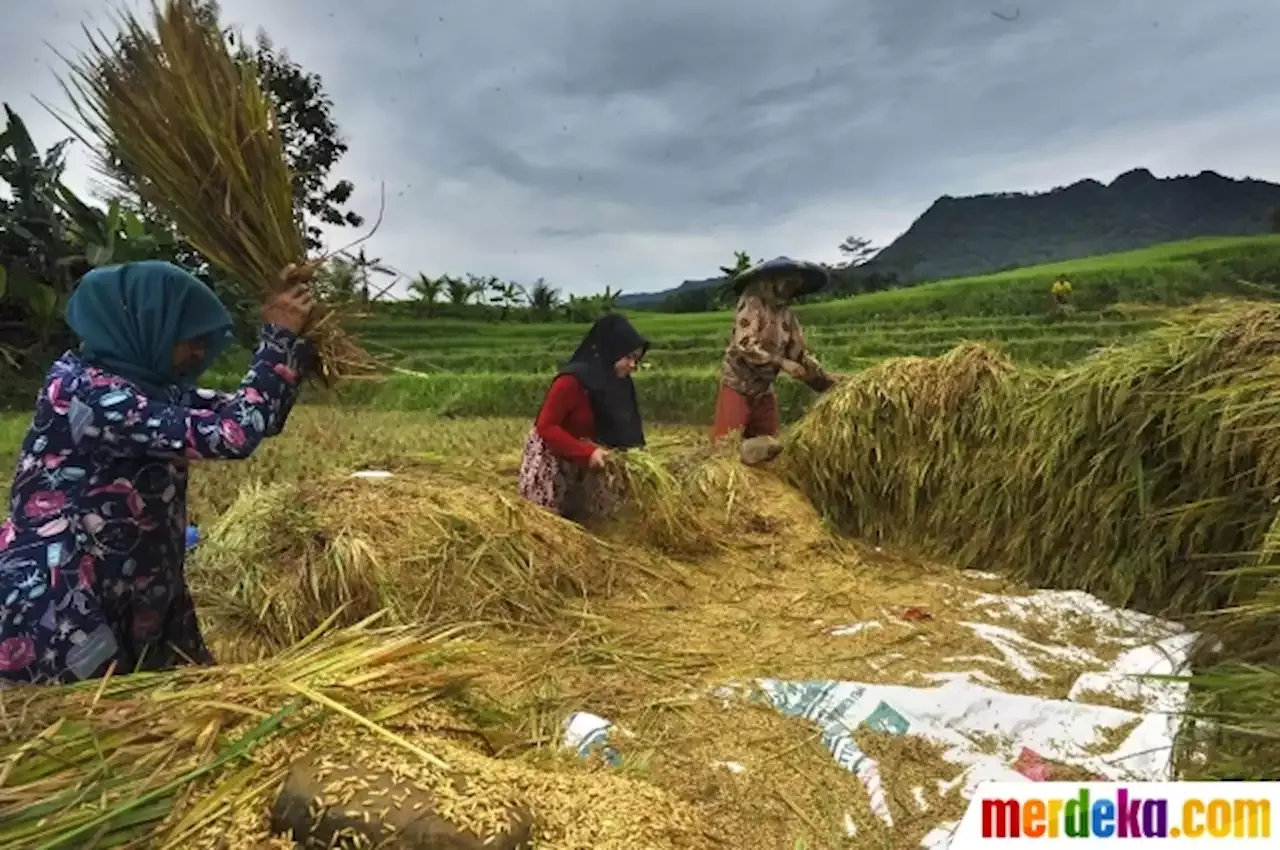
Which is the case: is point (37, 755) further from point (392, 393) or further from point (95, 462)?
point (392, 393)

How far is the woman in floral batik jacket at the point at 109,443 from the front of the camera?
77.2 inches

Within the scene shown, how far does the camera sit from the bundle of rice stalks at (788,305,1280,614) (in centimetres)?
305

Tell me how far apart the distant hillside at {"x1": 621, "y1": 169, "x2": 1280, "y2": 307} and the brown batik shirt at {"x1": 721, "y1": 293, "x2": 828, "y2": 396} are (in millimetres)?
6705

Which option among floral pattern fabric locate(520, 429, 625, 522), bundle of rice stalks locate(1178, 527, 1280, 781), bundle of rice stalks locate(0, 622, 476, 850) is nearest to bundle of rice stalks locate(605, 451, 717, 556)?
floral pattern fabric locate(520, 429, 625, 522)

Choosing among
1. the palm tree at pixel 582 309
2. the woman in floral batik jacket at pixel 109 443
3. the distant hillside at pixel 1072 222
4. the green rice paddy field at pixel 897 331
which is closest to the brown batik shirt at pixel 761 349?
the green rice paddy field at pixel 897 331

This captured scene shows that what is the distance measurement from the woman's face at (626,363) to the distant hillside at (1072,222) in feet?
26.3

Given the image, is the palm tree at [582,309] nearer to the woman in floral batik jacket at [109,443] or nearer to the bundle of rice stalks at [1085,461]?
the bundle of rice stalks at [1085,461]

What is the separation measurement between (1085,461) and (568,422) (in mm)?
2121

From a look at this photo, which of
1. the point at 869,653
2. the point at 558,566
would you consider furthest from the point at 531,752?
the point at 558,566

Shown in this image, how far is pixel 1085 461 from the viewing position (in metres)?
3.74

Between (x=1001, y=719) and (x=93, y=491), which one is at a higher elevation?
(x=93, y=491)

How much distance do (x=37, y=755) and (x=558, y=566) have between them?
2.42 meters

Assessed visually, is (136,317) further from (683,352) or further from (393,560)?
(683,352)

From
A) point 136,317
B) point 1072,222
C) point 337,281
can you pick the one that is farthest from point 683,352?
point 136,317
